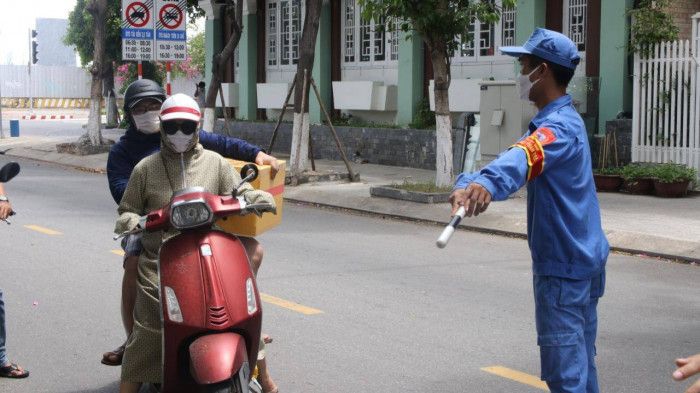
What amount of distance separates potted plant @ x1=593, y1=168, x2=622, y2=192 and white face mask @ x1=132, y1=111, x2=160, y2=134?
36.2 ft

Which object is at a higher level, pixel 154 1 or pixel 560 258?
pixel 154 1

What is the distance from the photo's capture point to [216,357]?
14.5 feet

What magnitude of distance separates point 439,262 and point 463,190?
21.7 ft

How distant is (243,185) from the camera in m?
5.15

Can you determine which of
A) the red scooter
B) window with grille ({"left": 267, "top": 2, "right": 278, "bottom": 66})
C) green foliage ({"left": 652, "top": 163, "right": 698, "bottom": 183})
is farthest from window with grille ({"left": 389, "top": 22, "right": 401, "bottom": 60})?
the red scooter

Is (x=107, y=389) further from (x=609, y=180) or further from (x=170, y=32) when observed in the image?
(x=170, y=32)

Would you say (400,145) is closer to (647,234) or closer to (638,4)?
(638,4)

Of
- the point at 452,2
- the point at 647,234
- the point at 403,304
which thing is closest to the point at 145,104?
the point at 403,304

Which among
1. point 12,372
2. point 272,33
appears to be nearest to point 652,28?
point 12,372

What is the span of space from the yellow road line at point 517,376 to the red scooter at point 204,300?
2006 mm

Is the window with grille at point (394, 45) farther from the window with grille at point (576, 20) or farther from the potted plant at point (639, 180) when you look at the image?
the potted plant at point (639, 180)

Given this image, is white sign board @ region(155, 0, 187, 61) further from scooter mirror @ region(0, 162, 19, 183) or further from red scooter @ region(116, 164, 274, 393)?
red scooter @ region(116, 164, 274, 393)

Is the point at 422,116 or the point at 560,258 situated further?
the point at 422,116

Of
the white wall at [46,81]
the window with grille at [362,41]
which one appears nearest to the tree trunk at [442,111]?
the window with grille at [362,41]
